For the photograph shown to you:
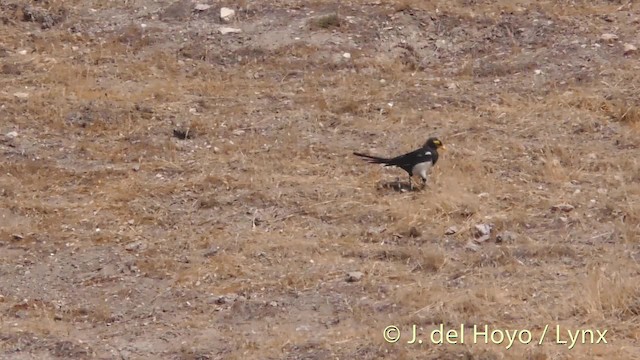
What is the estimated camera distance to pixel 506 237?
9305 millimetres

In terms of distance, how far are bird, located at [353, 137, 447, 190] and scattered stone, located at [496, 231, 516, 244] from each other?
1.21m

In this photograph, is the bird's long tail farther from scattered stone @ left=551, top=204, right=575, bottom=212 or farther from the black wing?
scattered stone @ left=551, top=204, right=575, bottom=212

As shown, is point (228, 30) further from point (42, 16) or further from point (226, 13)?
point (42, 16)

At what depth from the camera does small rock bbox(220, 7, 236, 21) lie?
14281mm

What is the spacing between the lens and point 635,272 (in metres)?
8.46

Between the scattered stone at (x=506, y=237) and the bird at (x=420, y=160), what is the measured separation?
3.96 feet

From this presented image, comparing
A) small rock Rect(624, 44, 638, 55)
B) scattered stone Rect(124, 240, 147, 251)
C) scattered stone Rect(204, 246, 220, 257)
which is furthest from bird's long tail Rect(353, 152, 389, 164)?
small rock Rect(624, 44, 638, 55)

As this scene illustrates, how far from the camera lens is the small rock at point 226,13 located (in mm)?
14281

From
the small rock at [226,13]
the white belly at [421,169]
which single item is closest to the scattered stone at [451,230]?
the white belly at [421,169]

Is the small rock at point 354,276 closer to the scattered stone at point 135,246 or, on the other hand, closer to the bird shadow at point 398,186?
the bird shadow at point 398,186

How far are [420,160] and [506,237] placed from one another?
131 centimetres

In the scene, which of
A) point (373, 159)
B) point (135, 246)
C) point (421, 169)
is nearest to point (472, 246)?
point (421, 169)

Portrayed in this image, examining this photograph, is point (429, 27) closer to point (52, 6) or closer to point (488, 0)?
point (488, 0)

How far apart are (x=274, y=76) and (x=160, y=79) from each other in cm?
140
